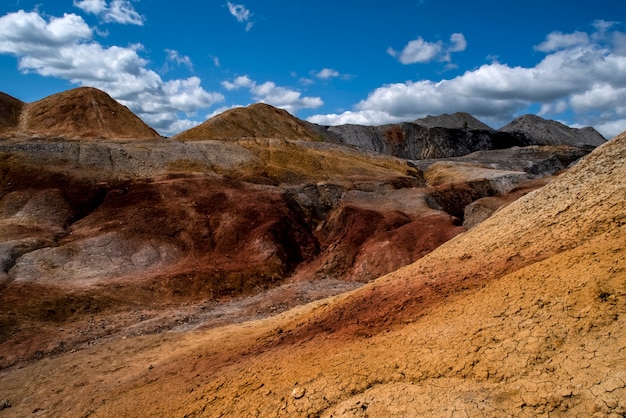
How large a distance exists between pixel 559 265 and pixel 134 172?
4025 cm

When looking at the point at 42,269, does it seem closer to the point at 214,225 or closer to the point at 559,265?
the point at 214,225

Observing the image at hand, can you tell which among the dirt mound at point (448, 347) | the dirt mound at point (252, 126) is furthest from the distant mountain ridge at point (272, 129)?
the dirt mound at point (448, 347)

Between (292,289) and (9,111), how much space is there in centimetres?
6543

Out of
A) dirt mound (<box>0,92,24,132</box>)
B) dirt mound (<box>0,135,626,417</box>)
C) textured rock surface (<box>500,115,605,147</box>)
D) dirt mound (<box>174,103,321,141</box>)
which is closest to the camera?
dirt mound (<box>0,135,626,417</box>)

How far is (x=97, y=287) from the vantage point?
25.2m

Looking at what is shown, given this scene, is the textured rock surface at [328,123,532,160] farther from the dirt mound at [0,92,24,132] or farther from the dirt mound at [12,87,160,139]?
the dirt mound at [0,92,24,132]

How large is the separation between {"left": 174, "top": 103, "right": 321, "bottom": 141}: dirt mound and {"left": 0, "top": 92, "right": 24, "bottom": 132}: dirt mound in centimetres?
2411

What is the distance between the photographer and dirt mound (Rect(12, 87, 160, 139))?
6569cm

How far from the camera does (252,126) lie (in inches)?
3625

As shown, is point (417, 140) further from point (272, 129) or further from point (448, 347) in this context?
point (448, 347)

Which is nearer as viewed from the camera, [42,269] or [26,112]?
[42,269]

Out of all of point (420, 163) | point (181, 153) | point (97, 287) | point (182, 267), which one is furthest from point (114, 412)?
point (420, 163)

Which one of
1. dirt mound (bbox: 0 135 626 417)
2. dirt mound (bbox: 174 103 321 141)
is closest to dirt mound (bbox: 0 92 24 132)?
dirt mound (bbox: 174 103 321 141)

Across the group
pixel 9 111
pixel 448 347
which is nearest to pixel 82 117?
pixel 9 111
